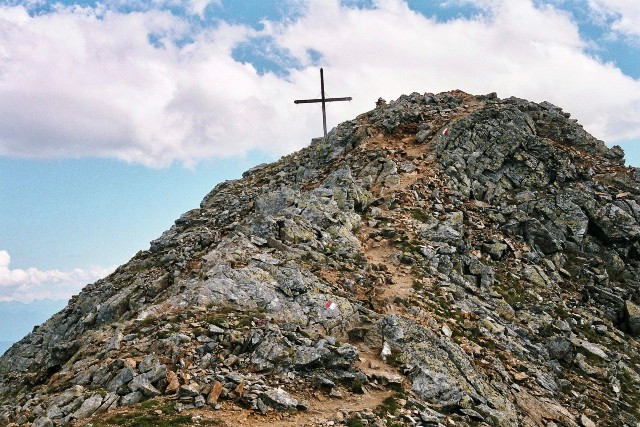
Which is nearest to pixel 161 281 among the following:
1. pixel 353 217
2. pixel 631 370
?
pixel 353 217

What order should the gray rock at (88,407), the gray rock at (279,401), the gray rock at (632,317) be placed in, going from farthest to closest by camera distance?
the gray rock at (632,317) → the gray rock at (279,401) → the gray rock at (88,407)

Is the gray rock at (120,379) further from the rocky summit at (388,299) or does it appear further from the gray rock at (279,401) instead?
the gray rock at (279,401)

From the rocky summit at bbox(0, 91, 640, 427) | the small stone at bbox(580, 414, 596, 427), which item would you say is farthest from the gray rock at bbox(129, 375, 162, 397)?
the small stone at bbox(580, 414, 596, 427)

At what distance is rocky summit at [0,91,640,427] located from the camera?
16688 mm

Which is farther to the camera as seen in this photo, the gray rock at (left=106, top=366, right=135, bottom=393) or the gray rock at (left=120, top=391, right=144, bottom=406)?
the gray rock at (left=106, top=366, right=135, bottom=393)

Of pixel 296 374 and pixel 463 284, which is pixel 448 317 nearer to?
pixel 463 284

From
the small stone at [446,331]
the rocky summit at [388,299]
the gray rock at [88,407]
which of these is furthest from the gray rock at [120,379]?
the small stone at [446,331]

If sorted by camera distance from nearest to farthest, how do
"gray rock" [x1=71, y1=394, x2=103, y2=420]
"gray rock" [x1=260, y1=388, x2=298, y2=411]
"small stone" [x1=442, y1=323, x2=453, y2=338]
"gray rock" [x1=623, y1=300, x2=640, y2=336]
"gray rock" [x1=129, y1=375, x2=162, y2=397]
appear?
"gray rock" [x1=71, y1=394, x2=103, y2=420] → "gray rock" [x1=260, y1=388, x2=298, y2=411] → "gray rock" [x1=129, y1=375, x2=162, y2=397] → "small stone" [x1=442, y1=323, x2=453, y2=338] → "gray rock" [x1=623, y1=300, x2=640, y2=336]

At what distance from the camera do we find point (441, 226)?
32.1 metres

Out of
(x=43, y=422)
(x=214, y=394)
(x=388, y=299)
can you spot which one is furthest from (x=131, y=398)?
(x=388, y=299)

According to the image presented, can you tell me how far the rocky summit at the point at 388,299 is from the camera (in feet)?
54.7

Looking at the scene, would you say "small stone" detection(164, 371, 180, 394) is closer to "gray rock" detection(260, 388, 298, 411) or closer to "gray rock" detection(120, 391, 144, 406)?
"gray rock" detection(120, 391, 144, 406)

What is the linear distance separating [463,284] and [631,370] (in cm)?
921

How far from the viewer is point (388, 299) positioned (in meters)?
24.2
